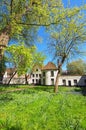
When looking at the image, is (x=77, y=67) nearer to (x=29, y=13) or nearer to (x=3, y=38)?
(x=29, y=13)

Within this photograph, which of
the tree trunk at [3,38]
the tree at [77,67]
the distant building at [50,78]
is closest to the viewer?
the tree trunk at [3,38]

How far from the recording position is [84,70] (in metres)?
103

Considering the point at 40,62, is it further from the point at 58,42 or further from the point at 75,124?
the point at 75,124

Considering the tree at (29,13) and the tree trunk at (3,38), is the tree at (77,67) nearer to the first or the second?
the tree at (29,13)

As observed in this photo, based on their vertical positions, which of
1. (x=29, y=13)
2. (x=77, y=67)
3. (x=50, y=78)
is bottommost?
(x=50, y=78)

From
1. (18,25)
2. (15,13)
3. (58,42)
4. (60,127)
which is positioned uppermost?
(58,42)

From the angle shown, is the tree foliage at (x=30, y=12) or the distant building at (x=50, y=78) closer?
the tree foliage at (x=30, y=12)

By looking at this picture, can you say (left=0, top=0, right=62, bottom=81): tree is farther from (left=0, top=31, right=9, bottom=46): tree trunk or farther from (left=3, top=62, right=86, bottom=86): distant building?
(left=3, top=62, right=86, bottom=86): distant building

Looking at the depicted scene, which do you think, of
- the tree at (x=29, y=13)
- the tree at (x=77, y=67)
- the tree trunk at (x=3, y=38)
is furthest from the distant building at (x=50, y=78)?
the tree trunk at (x=3, y=38)

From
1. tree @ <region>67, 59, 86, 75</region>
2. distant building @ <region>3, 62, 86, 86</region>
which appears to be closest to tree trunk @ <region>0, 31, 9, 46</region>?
distant building @ <region>3, 62, 86, 86</region>

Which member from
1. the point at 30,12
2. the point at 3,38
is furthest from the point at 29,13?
the point at 3,38

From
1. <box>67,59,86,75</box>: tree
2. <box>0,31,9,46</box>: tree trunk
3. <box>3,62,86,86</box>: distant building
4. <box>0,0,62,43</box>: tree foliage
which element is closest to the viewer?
<box>0,31,9,46</box>: tree trunk

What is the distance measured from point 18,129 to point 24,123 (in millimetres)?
922

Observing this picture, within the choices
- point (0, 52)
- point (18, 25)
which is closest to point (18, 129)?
point (0, 52)
